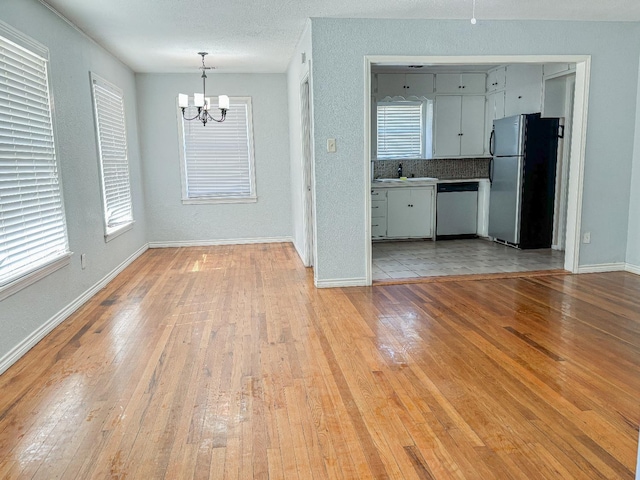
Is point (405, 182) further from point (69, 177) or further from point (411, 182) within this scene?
point (69, 177)

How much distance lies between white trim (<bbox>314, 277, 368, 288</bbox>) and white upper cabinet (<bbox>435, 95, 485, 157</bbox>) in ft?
11.2

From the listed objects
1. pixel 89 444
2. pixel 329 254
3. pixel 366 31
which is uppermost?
pixel 366 31

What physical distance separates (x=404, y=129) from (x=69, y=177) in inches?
195

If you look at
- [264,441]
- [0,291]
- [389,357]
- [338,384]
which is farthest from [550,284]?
[0,291]

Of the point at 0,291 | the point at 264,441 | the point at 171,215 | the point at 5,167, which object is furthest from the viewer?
the point at 171,215

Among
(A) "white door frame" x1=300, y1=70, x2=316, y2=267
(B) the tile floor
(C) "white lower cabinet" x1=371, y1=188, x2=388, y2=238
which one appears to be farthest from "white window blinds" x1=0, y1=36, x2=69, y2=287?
(C) "white lower cabinet" x1=371, y1=188, x2=388, y2=238

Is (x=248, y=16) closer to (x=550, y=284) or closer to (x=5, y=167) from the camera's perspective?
(x=5, y=167)

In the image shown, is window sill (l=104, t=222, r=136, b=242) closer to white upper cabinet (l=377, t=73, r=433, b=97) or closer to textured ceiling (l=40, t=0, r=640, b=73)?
textured ceiling (l=40, t=0, r=640, b=73)

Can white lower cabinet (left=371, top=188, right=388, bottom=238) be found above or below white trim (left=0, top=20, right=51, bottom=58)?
below

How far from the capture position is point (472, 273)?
4.99m

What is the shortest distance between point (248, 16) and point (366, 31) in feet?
3.45

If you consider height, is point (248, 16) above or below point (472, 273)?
above

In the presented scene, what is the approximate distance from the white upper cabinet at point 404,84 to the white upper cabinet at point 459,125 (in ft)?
0.91

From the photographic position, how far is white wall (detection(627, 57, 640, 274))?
4.72 meters
